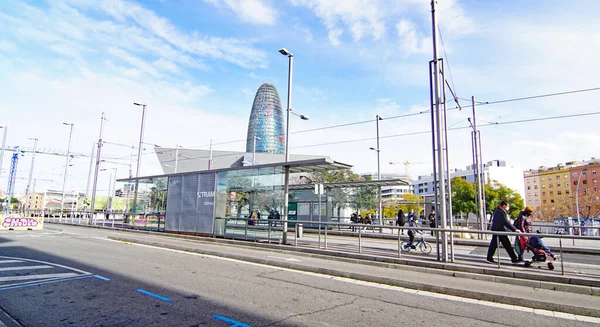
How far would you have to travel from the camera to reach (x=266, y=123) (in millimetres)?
115188

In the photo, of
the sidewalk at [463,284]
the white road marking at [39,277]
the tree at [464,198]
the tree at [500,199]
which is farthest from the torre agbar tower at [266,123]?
the white road marking at [39,277]

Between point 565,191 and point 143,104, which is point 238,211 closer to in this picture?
point 143,104

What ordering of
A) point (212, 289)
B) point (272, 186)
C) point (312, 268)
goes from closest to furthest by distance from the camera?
point (212, 289)
point (312, 268)
point (272, 186)

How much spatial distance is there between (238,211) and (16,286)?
33.6ft

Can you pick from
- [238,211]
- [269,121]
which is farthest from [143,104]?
[269,121]

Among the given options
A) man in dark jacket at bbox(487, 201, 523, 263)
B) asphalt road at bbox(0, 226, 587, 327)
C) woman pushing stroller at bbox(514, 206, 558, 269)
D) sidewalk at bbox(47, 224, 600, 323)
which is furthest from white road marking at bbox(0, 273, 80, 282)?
woman pushing stroller at bbox(514, 206, 558, 269)

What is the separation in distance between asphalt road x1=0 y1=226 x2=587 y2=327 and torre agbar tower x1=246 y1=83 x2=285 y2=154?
101 m

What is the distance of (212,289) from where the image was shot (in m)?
6.96

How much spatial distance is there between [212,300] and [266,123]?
110562 millimetres

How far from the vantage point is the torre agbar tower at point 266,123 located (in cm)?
11150

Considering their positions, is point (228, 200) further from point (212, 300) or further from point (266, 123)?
point (266, 123)

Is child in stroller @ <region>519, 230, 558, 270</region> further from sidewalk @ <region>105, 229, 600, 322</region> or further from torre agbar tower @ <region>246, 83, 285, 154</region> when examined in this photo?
torre agbar tower @ <region>246, 83, 285, 154</region>

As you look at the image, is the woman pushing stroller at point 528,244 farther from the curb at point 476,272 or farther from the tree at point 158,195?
the tree at point 158,195

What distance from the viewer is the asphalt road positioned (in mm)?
5188
